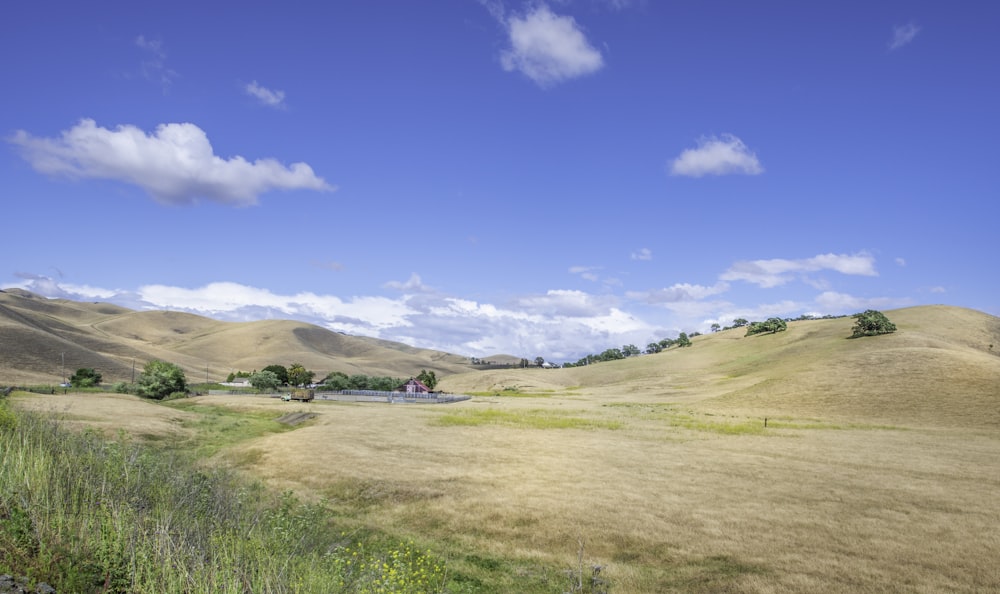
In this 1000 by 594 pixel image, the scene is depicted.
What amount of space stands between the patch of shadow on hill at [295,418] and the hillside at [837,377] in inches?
1827

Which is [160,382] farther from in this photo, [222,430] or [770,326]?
[770,326]

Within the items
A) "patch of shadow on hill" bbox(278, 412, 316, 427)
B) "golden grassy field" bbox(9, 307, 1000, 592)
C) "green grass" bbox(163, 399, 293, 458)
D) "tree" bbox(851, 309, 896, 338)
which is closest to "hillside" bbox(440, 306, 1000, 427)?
"golden grassy field" bbox(9, 307, 1000, 592)

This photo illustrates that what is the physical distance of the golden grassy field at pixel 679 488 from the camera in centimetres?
1558

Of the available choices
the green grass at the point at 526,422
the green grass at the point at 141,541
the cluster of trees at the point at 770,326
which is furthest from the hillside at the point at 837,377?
the green grass at the point at 141,541

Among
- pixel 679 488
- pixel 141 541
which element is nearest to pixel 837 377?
pixel 679 488

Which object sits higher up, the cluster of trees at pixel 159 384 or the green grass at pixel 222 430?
the cluster of trees at pixel 159 384

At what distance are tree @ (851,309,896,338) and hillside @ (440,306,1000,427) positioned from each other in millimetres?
4118

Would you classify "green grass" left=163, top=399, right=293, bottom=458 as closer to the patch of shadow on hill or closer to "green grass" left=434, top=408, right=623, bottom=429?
the patch of shadow on hill

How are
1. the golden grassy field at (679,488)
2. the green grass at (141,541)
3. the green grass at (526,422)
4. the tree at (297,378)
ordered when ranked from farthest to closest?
the tree at (297,378) < the green grass at (526,422) < the golden grassy field at (679,488) < the green grass at (141,541)

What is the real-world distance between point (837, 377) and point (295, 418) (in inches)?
2709

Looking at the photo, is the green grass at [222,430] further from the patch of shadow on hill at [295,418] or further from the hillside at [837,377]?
the hillside at [837,377]

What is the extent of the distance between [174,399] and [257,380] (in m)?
44.1

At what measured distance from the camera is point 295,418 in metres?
53.1

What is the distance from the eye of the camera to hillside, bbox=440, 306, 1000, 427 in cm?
6094
